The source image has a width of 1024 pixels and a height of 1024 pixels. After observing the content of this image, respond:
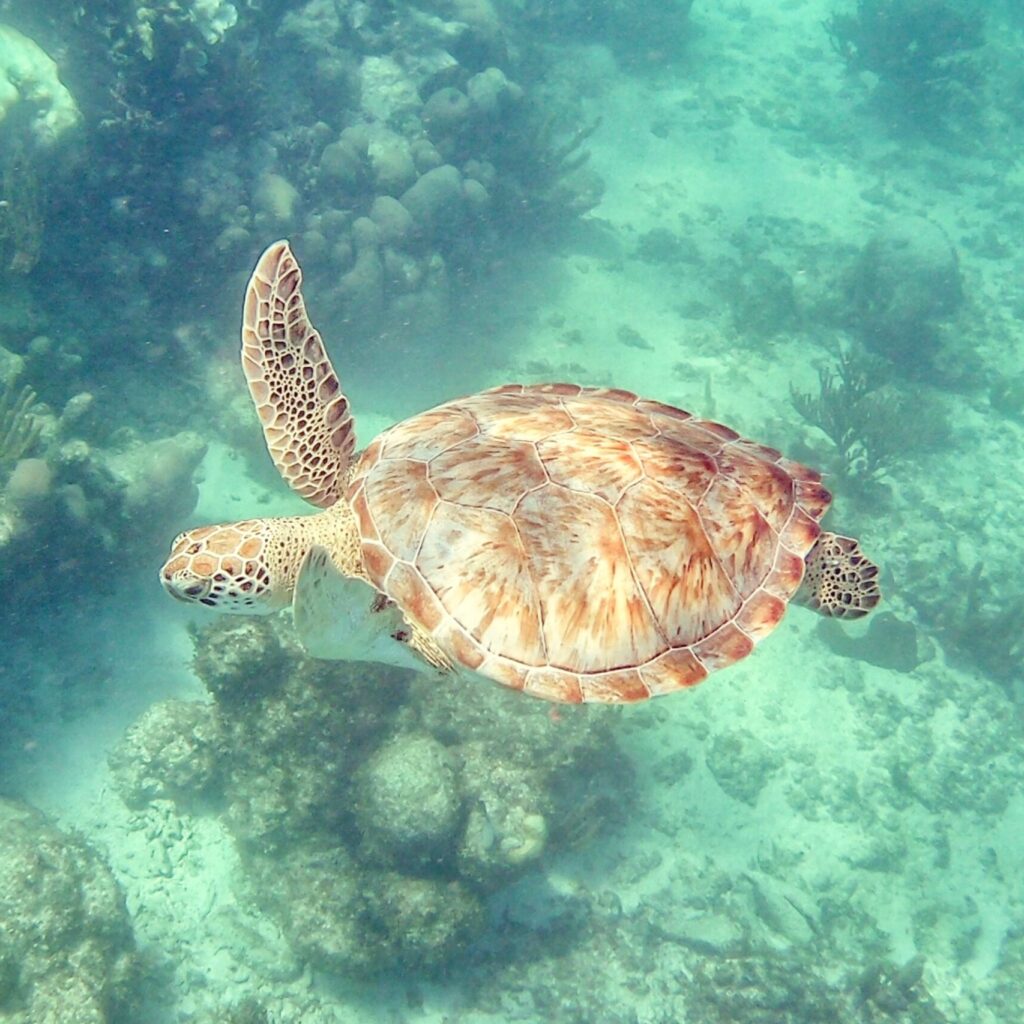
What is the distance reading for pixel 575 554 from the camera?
345 cm

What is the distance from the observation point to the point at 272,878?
5164mm

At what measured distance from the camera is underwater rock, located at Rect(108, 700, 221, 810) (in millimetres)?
5418

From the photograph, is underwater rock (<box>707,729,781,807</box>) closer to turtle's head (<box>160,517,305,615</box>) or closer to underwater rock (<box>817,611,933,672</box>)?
underwater rock (<box>817,611,933,672</box>)

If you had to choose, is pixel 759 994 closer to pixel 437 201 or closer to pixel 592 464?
pixel 592 464

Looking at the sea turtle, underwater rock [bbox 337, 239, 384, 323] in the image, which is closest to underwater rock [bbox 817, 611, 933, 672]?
the sea turtle

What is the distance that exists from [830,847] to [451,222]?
8326 mm

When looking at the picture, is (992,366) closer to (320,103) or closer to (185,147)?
(320,103)

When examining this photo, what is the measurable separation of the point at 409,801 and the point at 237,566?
7.28 ft

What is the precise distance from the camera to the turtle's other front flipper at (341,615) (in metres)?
3.04

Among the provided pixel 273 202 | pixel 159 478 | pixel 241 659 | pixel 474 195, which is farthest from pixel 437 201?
pixel 241 659

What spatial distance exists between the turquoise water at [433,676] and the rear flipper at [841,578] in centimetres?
233

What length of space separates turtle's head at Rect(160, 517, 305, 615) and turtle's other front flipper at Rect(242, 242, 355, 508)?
1.54 feet

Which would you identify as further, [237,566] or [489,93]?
[489,93]

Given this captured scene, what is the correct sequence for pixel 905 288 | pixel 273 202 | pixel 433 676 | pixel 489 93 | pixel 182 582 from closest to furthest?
pixel 182 582
pixel 433 676
pixel 273 202
pixel 489 93
pixel 905 288
